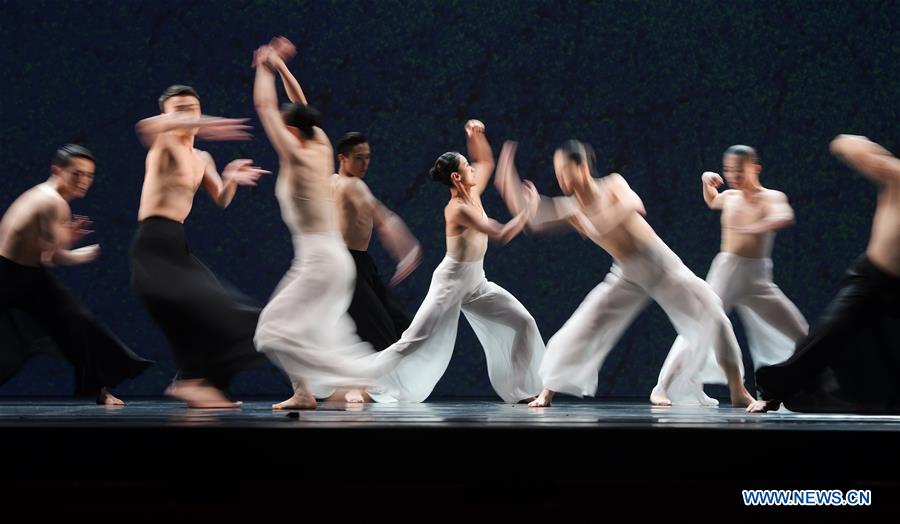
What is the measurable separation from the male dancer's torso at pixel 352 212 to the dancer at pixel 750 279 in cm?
199

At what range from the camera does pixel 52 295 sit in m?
5.04

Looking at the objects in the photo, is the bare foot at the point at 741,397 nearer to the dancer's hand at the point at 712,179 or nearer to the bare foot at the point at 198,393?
the dancer's hand at the point at 712,179

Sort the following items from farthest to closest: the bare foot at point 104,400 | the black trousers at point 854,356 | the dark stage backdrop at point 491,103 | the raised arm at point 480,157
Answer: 1. the dark stage backdrop at point 491,103
2. the raised arm at point 480,157
3. the bare foot at point 104,400
4. the black trousers at point 854,356

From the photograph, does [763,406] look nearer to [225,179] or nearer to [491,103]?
[225,179]

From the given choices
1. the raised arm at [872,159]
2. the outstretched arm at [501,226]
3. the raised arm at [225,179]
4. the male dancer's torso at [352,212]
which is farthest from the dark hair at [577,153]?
the raised arm at [225,179]

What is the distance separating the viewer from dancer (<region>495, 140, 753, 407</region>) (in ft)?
16.2

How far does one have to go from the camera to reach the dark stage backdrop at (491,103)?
7395 mm

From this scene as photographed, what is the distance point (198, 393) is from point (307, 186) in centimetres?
111

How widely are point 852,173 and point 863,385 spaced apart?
3.80 m

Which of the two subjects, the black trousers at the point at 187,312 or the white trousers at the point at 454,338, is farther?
the white trousers at the point at 454,338

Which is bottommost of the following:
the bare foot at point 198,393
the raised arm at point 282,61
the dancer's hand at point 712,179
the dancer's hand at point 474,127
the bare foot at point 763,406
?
the bare foot at point 763,406

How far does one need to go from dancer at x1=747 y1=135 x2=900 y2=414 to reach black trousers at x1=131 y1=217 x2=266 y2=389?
245 cm

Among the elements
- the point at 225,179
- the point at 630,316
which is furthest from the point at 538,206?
the point at 225,179

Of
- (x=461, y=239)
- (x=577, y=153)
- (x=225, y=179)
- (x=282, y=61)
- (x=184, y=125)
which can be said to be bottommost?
(x=461, y=239)
